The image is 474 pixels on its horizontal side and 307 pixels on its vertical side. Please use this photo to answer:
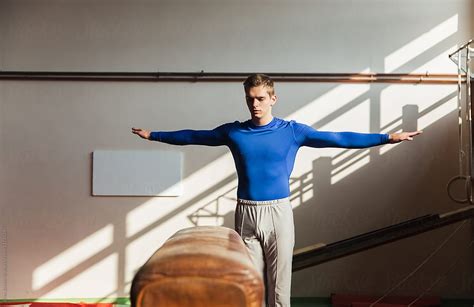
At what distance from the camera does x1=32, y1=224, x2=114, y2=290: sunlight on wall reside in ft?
13.5

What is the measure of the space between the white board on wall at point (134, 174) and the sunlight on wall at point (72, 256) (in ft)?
1.11

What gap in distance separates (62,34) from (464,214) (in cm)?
341

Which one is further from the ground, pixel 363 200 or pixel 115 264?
pixel 363 200

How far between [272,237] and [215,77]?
2033mm

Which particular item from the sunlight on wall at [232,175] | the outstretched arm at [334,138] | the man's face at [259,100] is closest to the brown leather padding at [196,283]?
the man's face at [259,100]

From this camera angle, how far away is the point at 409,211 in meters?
4.07

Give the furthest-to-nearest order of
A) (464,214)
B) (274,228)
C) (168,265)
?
1. (464,214)
2. (274,228)
3. (168,265)

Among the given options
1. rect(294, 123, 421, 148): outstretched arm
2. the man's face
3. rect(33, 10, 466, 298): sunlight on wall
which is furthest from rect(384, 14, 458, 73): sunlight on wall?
the man's face

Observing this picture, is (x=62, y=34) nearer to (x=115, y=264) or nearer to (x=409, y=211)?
(x=115, y=264)

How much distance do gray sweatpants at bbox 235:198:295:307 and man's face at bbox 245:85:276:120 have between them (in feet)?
1.37

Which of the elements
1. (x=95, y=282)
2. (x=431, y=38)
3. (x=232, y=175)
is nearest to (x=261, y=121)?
(x=232, y=175)

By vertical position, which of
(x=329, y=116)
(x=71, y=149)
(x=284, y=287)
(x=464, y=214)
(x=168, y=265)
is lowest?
(x=284, y=287)

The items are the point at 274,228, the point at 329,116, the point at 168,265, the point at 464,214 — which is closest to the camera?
the point at 168,265

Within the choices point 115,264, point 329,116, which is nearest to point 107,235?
point 115,264
